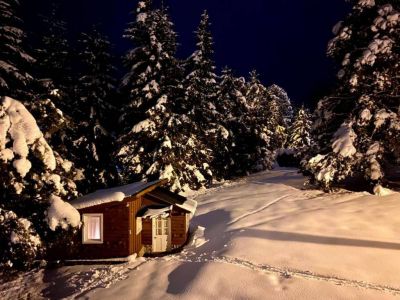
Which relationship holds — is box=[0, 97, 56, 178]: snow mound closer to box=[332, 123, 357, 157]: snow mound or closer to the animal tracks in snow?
the animal tracks in snow

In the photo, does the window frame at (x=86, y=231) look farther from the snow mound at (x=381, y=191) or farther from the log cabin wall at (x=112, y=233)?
the snow mound at (x=381, y=191)

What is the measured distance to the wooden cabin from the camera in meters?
18.9

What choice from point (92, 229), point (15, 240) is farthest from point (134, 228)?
point (15, 240)

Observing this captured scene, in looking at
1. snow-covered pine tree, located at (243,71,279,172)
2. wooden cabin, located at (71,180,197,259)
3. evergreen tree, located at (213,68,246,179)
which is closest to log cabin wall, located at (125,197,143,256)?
wooden cabin, located at (71,180,197,259)

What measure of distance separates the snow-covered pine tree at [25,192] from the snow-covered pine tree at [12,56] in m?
5.29

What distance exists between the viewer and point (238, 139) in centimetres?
4309

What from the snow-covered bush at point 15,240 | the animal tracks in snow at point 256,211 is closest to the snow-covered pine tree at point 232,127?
the animal tracks in snow at point 256,211

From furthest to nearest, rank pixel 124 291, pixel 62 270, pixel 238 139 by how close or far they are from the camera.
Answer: pixel 238 139
pixel 62 270
pixel 124 291

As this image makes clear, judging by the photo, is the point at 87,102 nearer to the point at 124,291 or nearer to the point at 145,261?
the point at 145,261

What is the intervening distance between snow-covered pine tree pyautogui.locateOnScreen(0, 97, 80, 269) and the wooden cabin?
151 inches

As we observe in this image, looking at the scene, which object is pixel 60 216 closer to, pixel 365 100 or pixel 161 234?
pixel 161 234

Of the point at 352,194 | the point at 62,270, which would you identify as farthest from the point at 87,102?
the point at 352,194

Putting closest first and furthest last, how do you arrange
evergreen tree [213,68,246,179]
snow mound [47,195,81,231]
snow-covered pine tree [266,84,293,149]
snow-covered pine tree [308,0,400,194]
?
1. snow mound [47,195,81,231]
2. snow-covered pine tree [308,0,400,194]
3. evergreen tree [213,68,246,179]
4. snow-covered pine tree [266,84,293,149]

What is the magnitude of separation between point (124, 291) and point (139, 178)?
15.3m
